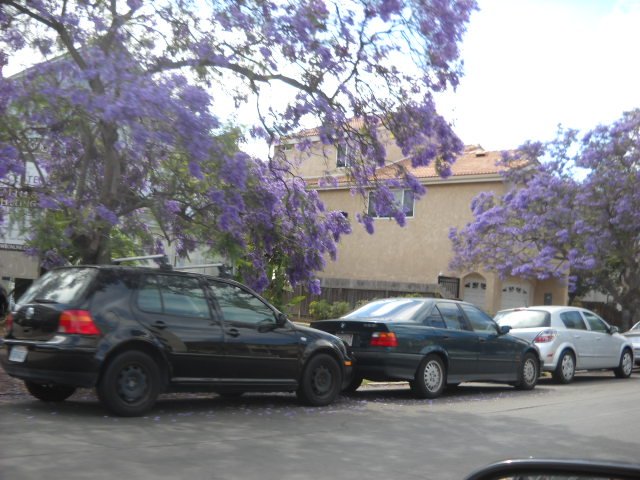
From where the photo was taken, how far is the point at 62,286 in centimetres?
866

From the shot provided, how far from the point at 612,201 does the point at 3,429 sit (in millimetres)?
22049

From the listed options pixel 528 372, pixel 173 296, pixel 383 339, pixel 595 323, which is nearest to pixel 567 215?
pixel 595 323

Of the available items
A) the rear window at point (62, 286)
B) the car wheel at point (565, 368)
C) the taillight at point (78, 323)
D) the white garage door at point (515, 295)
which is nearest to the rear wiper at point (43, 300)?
the rear window at point (62, 286)

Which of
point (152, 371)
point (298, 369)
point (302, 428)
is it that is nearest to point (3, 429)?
point (152, 371)

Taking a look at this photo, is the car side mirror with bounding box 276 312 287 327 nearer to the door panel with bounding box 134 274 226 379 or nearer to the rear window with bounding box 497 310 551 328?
the door panel with bounding box 134 274 226 379

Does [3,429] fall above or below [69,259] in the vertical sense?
below

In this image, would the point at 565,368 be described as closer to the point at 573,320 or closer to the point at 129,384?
the point at 573,320

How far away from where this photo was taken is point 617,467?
70.6 inches

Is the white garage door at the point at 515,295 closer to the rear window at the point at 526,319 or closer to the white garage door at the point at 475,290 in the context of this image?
the white garage door at the point at 475,290

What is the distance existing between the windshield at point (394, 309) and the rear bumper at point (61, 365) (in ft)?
16.5

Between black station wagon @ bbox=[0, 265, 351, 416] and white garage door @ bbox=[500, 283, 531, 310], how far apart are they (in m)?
22.9

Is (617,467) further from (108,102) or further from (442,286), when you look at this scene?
(442,286)

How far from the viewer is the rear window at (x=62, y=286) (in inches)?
334

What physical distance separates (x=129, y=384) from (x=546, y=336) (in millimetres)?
9453
